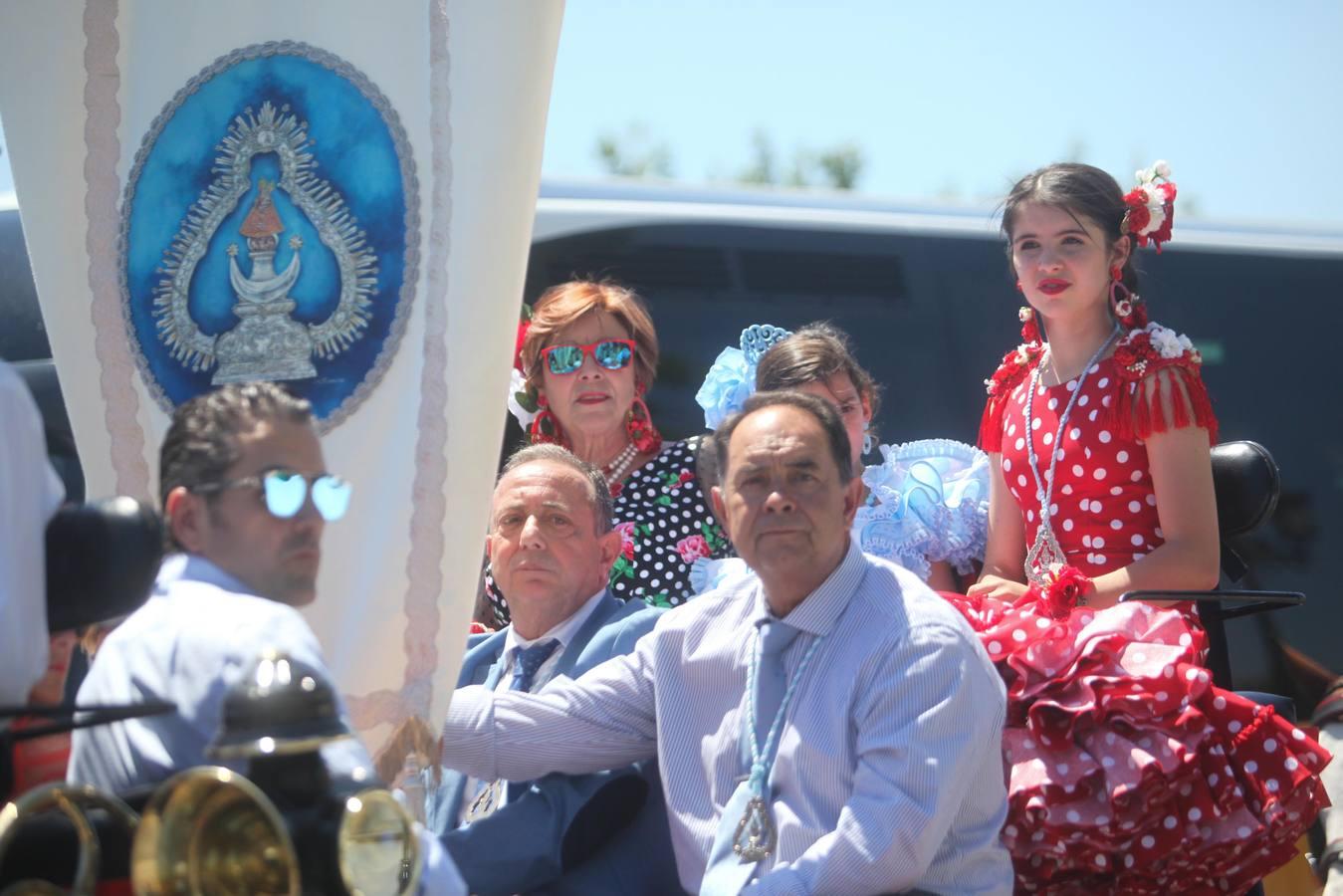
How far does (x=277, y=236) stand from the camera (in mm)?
2451

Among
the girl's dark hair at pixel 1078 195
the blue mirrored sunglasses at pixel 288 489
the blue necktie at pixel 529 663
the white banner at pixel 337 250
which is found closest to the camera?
the blue mirrored sunglasses at pixel 288 489

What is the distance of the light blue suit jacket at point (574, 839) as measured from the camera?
2.65 m

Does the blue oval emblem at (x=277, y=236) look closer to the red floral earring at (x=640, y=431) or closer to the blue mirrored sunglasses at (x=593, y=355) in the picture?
the blue mirrored sunglasses at (x=593, y=355)

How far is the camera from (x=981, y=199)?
554 cm

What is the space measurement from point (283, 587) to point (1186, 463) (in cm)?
205

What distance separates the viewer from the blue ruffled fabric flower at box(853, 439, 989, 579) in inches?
143

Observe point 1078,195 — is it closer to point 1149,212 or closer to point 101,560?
point 1149,212

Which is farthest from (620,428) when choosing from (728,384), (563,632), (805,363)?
(563,632)

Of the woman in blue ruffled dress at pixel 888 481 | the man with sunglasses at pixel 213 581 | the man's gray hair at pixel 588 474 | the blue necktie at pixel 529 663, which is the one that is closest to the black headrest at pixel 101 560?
the man with sunglasses at pixel 213 581

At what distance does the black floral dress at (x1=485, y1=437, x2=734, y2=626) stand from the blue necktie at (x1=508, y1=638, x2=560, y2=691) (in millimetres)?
601

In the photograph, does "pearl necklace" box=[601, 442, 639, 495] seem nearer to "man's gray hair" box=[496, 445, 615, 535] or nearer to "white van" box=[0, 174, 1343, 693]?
"man's gray hair" box=[496, 445, 615, 535]

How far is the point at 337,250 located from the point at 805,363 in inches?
54.6

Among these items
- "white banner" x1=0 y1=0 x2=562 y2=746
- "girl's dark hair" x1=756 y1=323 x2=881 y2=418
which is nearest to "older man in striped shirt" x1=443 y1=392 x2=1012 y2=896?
"white banner" x1=0 y1=0 x2=562 y2=746

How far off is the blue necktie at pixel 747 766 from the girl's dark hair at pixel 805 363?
3.38 feet
